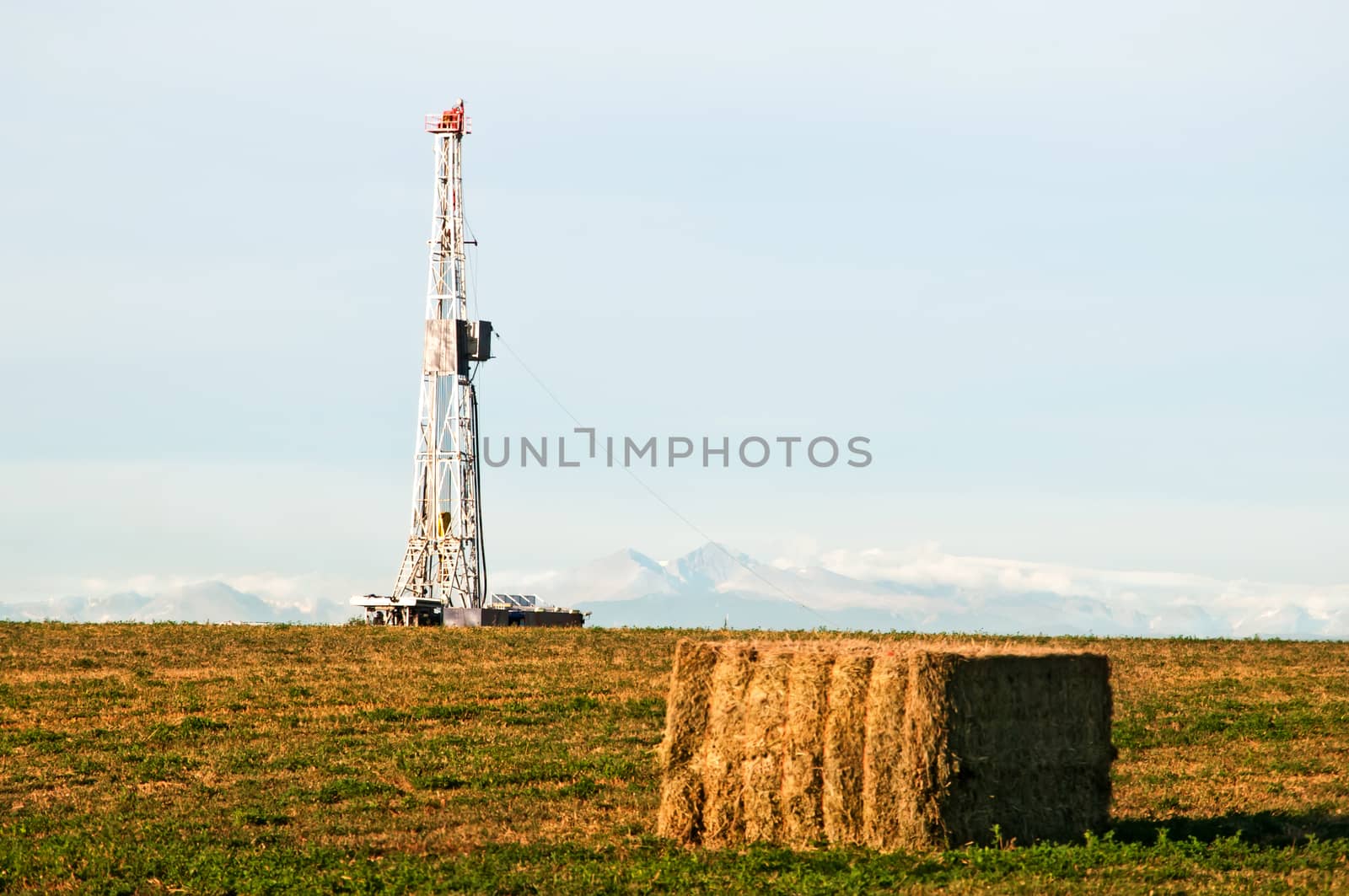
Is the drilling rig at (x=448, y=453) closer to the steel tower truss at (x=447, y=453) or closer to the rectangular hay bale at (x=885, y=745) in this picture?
the steel tower truss at (x=447, y=453)

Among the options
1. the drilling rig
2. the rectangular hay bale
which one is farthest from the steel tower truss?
the rectangular hay bale

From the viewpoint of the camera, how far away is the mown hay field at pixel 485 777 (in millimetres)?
15211

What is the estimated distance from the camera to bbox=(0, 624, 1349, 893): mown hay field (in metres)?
15.2

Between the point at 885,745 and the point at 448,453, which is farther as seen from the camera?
the point at 448,453

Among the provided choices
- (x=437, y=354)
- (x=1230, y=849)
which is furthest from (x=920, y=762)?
(x=437, y=354)

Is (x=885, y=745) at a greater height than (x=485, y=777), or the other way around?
(x=885, y=745)

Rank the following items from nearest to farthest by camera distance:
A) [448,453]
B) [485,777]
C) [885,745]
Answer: [885,745] → [485,777] → [448,453]

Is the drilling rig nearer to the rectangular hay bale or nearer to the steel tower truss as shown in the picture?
the steel tower truss

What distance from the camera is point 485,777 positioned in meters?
22.0

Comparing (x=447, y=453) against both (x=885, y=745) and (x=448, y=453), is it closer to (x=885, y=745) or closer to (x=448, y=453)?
(x=448, y=453)

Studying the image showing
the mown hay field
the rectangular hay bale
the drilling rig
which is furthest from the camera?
the drilling rig

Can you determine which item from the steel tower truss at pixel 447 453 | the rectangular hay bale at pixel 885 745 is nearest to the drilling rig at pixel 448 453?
the steel tower truss at pixel 447 453

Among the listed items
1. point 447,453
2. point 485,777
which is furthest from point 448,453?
point 485,777

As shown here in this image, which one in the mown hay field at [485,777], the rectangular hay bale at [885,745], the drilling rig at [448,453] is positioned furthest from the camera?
the drilling rig at [448,453]
